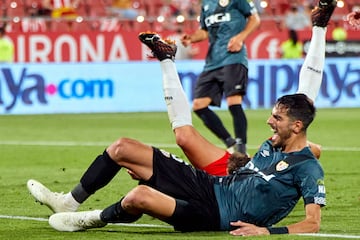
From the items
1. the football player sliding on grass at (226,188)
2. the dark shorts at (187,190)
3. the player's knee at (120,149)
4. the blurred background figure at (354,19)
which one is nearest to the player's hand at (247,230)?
the football player sliding on grass at (226,188)

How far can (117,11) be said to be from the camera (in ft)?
101

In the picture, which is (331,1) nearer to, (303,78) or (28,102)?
(303,78)

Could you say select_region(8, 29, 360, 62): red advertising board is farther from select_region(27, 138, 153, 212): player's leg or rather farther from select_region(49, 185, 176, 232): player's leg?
select_region(49, 185, 176, 232): player's leg

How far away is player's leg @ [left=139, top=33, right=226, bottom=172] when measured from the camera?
916cm

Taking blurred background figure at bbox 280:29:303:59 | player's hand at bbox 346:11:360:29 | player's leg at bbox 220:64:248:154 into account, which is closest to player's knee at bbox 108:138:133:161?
player's hand at bbox 346:11:360:29

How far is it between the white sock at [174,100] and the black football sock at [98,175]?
2.93ft

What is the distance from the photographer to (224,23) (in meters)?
14.5

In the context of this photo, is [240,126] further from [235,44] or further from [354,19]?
[354,19]

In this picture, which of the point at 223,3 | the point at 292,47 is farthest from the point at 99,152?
the point at 292,47

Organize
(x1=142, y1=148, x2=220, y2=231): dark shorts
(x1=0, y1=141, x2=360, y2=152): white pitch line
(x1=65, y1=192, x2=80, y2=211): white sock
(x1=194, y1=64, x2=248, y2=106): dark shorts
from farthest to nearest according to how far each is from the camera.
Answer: (x1=0, y1=141, x2=360, y2=152): white pitch line, (x1=194, y1=64, x2=248, y2=106): dark shorts, (x1=65, y1=192, x2=80, y2=211): white sock, (x1=142, y1=148, x2=220, y2=231): dark shorts

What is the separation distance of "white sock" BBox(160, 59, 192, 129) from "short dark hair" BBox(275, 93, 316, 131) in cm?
143

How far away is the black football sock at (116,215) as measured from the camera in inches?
319

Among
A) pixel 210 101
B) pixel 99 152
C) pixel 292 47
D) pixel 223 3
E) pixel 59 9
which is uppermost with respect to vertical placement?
pixel 223 3

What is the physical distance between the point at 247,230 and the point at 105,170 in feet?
4.41
